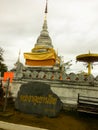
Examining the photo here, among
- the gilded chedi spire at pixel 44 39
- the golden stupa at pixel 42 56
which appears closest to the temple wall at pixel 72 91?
the golden stupa at pixel 42 56

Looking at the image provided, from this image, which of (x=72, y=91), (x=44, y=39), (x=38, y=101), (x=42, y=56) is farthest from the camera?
(x=44, y=39)

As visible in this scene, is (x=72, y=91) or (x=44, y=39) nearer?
(x=72, y=91)

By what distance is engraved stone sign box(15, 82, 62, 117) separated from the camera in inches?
400

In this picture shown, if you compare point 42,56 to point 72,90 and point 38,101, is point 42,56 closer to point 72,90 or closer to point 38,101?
point 72,90

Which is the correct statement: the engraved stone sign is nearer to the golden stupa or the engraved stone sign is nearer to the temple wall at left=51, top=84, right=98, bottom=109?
the temple wall at left=51, top=84, right=98, bottom=109

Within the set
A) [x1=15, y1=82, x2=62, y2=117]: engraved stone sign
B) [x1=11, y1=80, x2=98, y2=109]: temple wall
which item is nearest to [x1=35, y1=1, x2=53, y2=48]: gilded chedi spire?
[x1=11, y1=80, x2=98, y2=109]: temple wall

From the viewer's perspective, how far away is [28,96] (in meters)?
10.9

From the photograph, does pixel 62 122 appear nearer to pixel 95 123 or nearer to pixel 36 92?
pixel 95 123

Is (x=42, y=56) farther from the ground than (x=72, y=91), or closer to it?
farther from the ground

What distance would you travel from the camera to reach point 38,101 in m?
10.6

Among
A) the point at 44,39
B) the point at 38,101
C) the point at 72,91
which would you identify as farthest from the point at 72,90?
the point at 44,39

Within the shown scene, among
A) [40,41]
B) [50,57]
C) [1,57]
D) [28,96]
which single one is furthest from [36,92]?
[1,57]

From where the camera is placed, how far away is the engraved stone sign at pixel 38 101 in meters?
10.2

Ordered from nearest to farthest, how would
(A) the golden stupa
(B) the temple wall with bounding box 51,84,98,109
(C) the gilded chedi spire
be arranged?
1. (B) the temple wall with bounding box 51,84,98,109
2. (A) the golden stupa
3. (C) the gilded chedi spire
